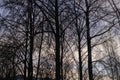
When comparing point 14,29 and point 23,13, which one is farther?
point 14,29

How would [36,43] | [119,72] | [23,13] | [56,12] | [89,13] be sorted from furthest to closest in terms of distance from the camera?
[119,72], [36,43], [89,13], [23,13], [56,12]

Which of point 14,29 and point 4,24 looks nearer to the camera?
point 4,24

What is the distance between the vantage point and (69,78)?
3869 cm

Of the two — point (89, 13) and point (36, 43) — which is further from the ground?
point (89, 13)

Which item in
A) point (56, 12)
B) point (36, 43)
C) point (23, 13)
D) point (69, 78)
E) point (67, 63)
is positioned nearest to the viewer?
point (56, 12)

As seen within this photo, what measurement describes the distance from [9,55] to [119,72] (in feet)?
98.7

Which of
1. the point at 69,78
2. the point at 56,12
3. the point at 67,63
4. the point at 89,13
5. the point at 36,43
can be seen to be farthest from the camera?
the point at 69,78

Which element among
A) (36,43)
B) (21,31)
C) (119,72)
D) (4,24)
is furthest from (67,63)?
(119,72)

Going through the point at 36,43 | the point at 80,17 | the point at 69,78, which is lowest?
the point at 69,78

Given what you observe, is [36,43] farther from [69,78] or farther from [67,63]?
[69,78]

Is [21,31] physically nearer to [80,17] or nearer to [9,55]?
[9,55]

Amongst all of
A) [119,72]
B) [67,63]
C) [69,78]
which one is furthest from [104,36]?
[119,72]

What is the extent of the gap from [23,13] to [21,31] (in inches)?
139

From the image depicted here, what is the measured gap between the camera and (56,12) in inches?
825
